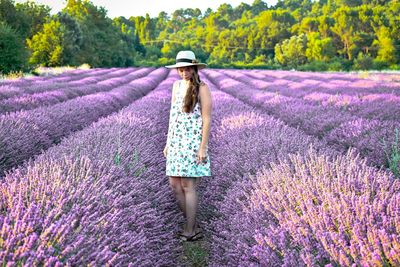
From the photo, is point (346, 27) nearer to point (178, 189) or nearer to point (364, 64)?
point (364, 64)

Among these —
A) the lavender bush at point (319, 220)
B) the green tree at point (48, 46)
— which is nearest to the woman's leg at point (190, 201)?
the lavender bush at point (319, 220)

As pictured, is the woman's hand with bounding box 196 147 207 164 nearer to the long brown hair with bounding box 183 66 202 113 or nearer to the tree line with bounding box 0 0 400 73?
the long brown hair with bounding box 183 66 202 113

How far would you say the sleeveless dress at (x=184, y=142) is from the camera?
3176 mm

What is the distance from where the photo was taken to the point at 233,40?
75.8 meters

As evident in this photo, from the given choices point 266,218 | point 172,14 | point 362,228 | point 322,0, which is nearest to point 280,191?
point 266,218

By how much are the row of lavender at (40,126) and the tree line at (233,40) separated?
15473 millimetres

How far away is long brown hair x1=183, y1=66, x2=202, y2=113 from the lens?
3.10m

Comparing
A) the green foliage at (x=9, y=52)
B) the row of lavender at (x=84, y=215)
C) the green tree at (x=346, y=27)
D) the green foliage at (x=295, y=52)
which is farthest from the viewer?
the green foliage at (x=295, y=52)

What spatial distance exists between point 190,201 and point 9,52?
20674mm

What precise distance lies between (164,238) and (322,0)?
108m

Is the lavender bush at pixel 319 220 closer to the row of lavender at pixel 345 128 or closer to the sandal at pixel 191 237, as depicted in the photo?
the sandal at pixel 191 237

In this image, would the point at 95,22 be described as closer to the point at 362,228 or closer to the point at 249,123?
the point at 249,123

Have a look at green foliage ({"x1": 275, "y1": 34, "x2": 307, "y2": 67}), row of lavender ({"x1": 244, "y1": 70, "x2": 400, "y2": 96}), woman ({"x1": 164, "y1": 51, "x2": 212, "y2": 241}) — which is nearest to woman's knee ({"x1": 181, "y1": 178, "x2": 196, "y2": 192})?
woman ({"x1": 164, "y1": 51, "x2": 212, "y2": 241})

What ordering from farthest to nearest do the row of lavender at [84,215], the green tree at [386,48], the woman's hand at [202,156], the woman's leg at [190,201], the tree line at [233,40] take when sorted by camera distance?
1. the green tree at [386,48]
2. the tree line at [233,40]
3. the woman's leg at [190,201]
4. the woman's hand at [202,156]
5. the row of lavender at [84,215]
